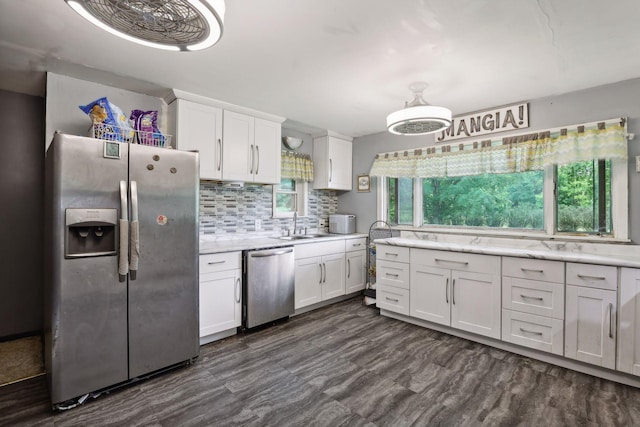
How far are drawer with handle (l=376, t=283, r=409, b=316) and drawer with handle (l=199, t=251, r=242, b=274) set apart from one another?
1604 millimetres

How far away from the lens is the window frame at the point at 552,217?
2572 mm

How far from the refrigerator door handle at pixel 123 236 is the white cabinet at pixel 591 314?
3153 mm

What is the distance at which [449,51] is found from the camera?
2.09 m

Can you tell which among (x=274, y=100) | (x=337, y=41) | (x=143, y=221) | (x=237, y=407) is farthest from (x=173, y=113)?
(x=237, y=407)

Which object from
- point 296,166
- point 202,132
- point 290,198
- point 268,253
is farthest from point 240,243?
point 296,166

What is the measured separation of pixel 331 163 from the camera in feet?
14.1

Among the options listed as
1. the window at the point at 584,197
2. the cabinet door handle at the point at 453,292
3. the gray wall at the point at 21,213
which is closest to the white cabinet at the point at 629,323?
the window at the point at 584,197

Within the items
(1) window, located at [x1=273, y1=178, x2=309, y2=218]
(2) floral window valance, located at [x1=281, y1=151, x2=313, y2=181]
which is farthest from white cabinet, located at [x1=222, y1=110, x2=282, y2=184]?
(1) window, located at [x1=273, y1=178, x2=309, y2=218]

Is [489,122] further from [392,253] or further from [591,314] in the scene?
[591,314]

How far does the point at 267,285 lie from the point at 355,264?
4.77ft

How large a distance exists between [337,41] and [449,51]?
0.77 meters

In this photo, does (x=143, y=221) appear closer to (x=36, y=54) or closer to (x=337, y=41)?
(x=36, y=54)

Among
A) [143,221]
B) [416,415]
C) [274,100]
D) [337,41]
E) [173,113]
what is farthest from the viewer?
[274,100]

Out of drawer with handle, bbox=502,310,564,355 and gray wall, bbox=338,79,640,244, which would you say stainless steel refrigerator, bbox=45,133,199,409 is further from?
gray wall, bbox=338,79,640,244
